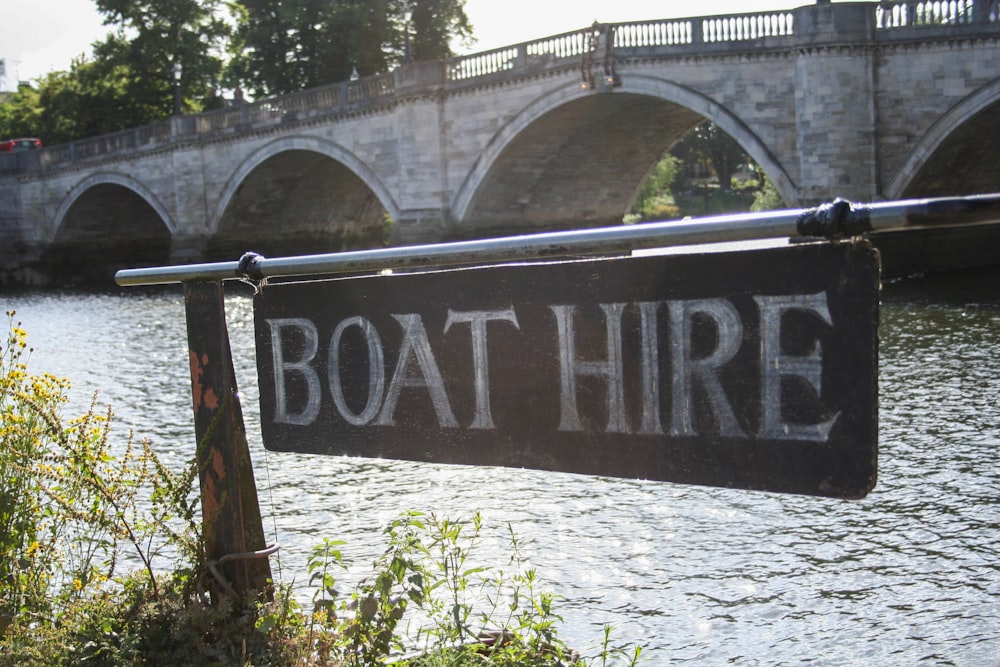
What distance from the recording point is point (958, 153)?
21125mm

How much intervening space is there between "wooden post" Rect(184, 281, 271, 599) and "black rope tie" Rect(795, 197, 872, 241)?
151 cm

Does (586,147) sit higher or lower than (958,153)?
higher

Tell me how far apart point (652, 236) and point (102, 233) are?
45.4 meters

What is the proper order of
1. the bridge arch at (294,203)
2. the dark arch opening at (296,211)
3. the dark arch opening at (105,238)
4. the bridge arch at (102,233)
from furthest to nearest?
1. the dark arch opening at (105,238)
2. the bridge arch at (102,233)
3. the dark arch opening at (296,211)
4. the bridge arch at (294,203)

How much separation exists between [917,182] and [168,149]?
970 inches

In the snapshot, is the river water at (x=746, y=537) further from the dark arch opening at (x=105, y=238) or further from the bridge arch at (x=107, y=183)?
the dark arch opening at (x=105, y=238)

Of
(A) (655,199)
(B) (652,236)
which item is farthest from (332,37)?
(B) (652,236)

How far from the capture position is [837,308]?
185cm

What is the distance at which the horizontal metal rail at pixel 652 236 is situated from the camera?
178 cm

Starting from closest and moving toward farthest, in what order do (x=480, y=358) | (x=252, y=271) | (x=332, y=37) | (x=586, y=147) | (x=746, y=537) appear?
(x=480, y=358), (x=252, y=271), (x=746, y=537), (x=586, y=147), (x=332, y=37)

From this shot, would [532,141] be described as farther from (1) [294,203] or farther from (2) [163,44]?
(2) [163,44]

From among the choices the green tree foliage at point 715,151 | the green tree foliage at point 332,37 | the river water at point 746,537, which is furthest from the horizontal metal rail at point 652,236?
the green tree foliage at point 715,151

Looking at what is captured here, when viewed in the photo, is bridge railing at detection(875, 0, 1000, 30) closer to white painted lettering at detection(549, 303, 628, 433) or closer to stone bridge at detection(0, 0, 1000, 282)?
stone bridge at detection(0, 0, 1000, 282)

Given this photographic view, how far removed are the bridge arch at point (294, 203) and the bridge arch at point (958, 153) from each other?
1482cm
